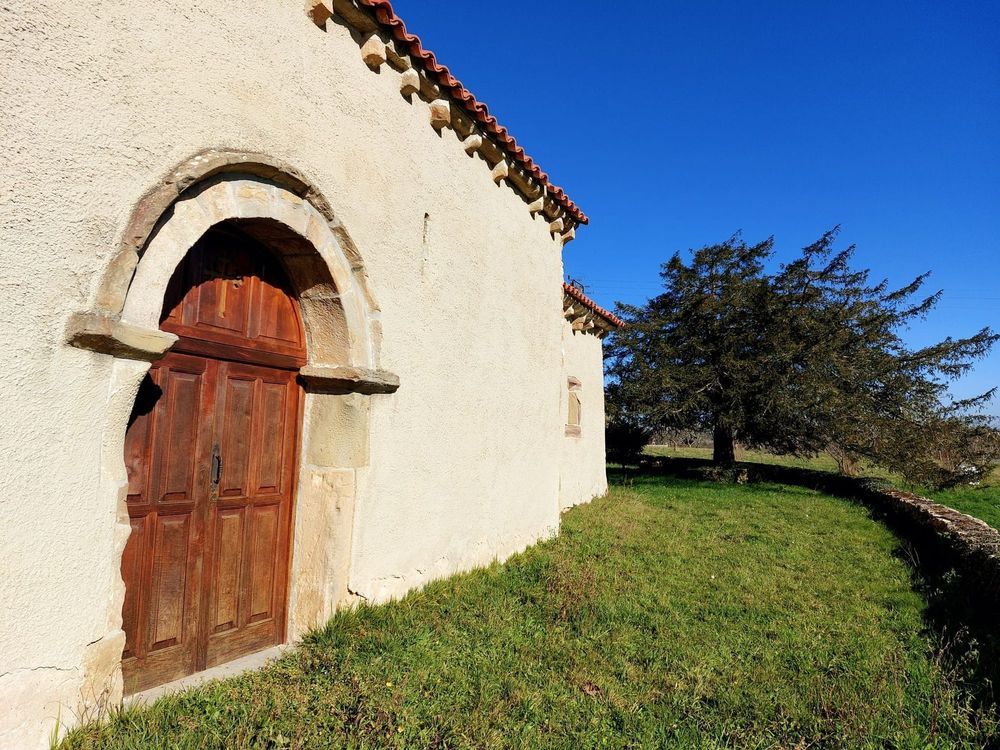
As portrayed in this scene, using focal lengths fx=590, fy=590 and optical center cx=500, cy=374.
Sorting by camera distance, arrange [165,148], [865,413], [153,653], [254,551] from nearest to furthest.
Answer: [165,148], [153,653], [254,551], [865,413]

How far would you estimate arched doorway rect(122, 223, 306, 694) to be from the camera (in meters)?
3.15

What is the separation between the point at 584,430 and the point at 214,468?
8.84 meters

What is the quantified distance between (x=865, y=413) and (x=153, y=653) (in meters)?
15.2

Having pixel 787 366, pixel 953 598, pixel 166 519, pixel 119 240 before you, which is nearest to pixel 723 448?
pixel 787 366

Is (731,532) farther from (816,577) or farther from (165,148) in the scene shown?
(165,148)

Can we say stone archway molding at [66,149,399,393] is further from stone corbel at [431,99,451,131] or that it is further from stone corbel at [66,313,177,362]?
stone corbel at [431,99,451,131]

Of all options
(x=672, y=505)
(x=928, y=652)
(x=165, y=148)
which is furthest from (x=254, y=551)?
(x=672, y=505)

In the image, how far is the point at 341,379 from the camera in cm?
399

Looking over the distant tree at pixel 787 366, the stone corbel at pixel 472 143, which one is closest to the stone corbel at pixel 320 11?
the stone corbel at pixel 472 143

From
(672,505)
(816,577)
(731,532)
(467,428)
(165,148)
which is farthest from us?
(672,505)

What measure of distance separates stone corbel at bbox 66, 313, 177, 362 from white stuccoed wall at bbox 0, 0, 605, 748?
0.17 ft

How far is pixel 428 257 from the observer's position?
4918 millimetres

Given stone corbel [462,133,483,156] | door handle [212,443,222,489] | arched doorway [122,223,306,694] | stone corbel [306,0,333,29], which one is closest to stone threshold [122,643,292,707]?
arched doorway [122,223,306,694]

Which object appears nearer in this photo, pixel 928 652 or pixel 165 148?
pixel 165 148
